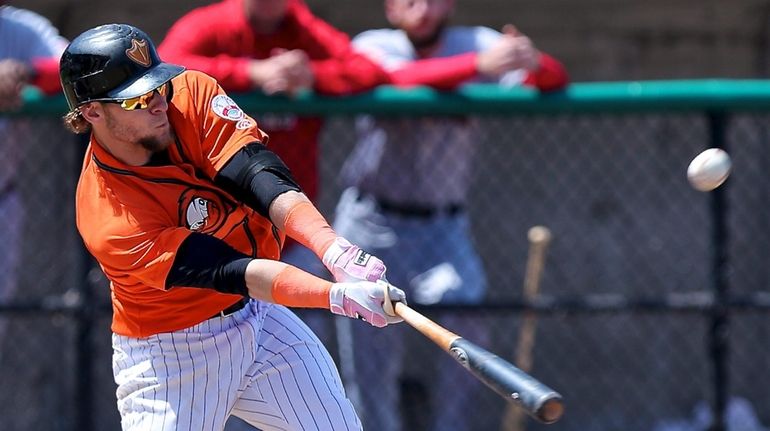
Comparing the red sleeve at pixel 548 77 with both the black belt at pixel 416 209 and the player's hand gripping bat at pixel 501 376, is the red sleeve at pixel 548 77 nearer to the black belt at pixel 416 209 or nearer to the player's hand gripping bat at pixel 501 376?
the black belt at pixel 416 209

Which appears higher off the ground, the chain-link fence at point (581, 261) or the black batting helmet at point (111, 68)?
the chain-link fence at point (581, 261)

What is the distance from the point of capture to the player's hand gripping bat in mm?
2502

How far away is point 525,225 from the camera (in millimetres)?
5691

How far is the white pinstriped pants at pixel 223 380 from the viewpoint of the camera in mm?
3338

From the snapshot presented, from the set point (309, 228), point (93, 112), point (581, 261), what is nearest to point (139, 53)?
point (93, 112)

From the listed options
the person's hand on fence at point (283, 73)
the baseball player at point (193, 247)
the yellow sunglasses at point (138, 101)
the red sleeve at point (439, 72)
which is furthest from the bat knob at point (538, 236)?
the yellow sunglasses at point (138, 101)

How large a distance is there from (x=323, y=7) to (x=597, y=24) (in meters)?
1.24

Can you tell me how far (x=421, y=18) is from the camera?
477cm

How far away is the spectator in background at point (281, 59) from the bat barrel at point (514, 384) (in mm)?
1899

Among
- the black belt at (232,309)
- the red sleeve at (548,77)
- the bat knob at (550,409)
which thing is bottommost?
the black belt at (232,309)

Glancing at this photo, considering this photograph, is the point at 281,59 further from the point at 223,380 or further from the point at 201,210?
the point at 223,380

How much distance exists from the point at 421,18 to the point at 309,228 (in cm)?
194

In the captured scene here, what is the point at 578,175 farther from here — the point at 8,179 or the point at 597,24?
the point at 8,179

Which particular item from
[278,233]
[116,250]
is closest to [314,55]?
[278,233]
